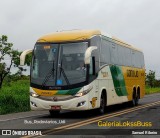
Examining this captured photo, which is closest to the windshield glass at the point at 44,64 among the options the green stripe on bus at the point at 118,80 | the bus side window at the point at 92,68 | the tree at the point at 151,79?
the bus side window at the point at 92,68

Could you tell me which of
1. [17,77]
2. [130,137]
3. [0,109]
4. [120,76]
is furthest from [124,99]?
[17,77]

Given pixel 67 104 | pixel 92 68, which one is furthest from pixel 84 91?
pixel 92 68

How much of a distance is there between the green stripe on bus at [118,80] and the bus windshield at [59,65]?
146 inches

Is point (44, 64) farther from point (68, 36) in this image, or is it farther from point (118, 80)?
point (118, 80)

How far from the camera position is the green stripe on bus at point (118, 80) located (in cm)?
2074

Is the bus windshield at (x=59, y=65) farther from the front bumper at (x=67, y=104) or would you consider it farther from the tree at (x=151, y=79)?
the tree at (x=151, y=79)

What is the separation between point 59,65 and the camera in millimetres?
16797

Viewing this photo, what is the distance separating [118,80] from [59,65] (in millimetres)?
5596

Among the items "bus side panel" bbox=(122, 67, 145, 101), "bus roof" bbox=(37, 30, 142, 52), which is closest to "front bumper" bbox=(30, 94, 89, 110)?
"bus roof" bbox=(37, 30, 142, 52)

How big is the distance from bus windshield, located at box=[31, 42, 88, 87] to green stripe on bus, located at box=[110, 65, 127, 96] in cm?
372

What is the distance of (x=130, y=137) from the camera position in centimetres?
1105

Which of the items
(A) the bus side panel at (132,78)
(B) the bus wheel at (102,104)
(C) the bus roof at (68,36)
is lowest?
(B) the bus wheel at (102,104)

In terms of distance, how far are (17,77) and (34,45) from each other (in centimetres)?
2640

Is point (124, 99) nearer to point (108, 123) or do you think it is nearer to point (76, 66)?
point (76, 66)
